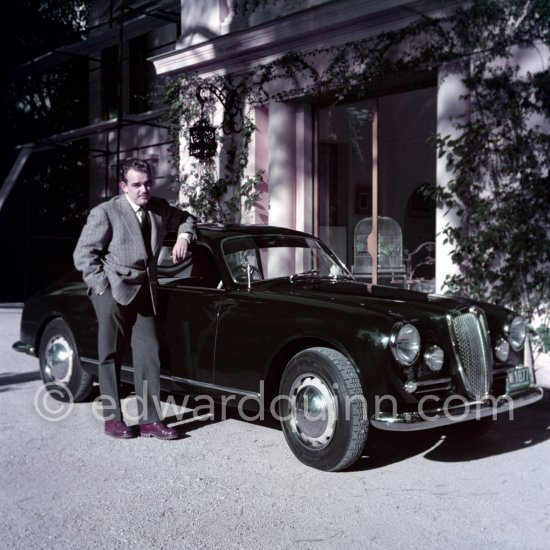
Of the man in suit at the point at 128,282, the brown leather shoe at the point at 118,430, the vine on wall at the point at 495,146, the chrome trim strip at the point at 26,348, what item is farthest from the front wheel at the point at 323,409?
the vine on wall at the point at 495,146

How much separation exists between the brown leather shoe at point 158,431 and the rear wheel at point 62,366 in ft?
3.78

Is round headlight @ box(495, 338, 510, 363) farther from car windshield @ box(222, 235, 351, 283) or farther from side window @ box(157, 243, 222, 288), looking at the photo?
side window @ box(157, 243, 222, 288)

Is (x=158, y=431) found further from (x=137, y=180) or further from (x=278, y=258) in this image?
(x=137, y=180)

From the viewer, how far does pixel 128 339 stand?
542cm

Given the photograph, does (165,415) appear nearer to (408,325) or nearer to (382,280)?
(408,325)

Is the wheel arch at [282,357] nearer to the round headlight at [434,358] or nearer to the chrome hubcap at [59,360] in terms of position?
the round headlight at [434,358]

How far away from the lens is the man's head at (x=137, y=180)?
5.15 metres

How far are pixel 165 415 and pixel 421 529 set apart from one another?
9.39 ft

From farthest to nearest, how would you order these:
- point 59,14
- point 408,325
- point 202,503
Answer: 1. point 59,14
2. point 408,325
3. point 202,503

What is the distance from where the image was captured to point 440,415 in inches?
165

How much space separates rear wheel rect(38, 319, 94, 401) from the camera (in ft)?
20.4

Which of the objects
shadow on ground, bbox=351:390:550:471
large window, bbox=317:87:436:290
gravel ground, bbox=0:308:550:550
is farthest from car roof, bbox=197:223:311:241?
large window, bbox=317:87:436:290

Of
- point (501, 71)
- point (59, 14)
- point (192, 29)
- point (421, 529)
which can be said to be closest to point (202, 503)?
point (421, 529)

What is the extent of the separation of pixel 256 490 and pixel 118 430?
1.43m
